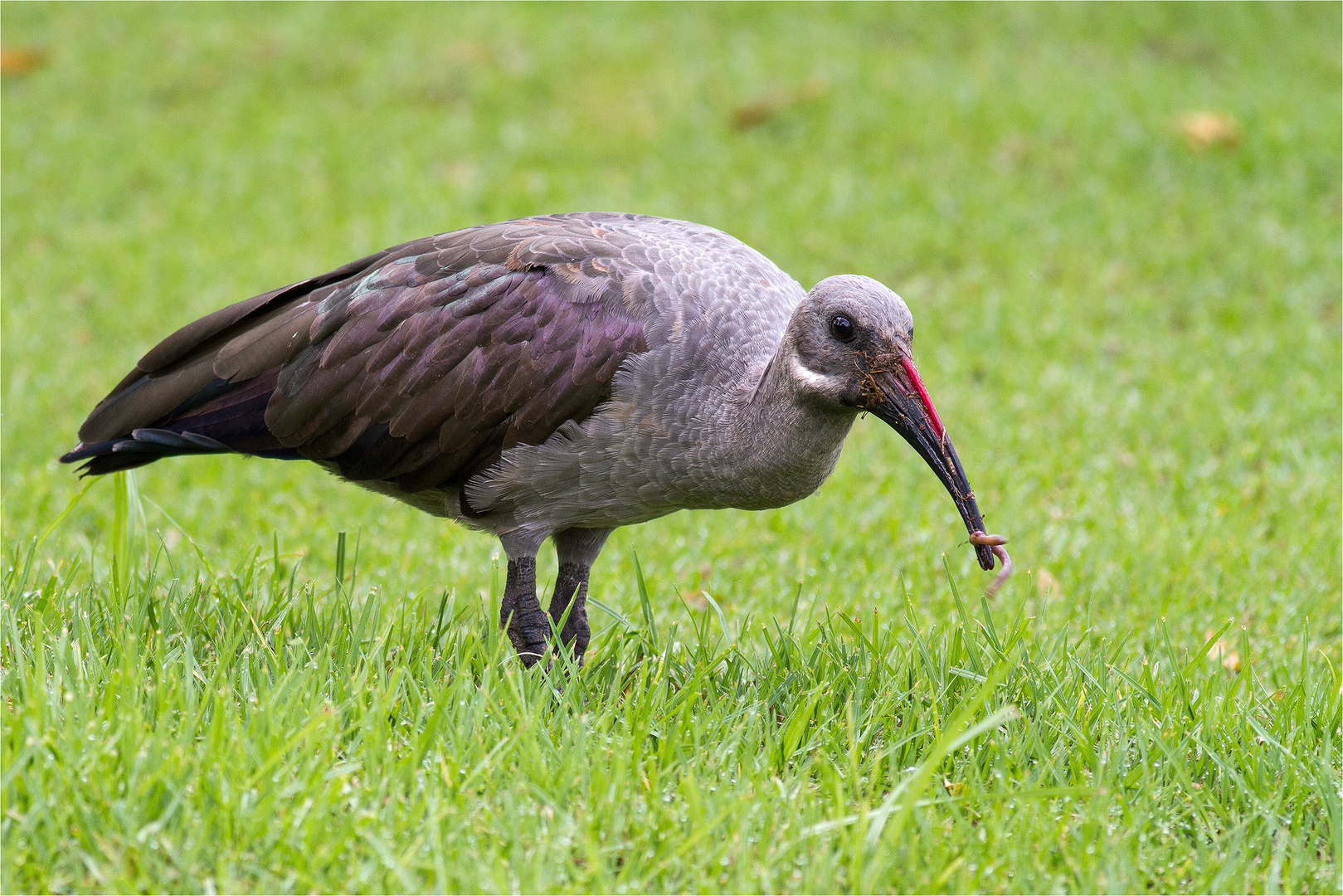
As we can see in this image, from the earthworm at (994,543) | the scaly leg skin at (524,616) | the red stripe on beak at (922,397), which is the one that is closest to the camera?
the earthworm at (994,543)

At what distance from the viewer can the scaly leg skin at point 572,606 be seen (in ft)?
14.1

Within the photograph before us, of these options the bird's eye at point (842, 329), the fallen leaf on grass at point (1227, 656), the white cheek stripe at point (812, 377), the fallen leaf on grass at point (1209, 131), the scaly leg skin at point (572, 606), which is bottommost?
the fallen leaf on grass at point (1227, 656)

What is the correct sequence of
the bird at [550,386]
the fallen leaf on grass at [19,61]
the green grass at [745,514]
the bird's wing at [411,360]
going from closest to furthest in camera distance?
the green grass at [745,514] → the bird at [550,386] → the bird's wing at [411,360] → the fallen leaf on grass at [19,61]

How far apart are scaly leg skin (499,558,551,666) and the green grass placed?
0.24 metres

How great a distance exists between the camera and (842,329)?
3.69m

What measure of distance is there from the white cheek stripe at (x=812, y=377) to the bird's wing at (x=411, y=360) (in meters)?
0.50

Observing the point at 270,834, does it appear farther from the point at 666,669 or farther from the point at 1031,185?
the point at 1031,185

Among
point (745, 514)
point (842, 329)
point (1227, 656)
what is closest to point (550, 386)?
point (842, 329)

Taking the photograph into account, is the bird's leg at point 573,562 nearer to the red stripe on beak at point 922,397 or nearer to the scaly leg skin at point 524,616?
the scaly leg skin at point 524,616

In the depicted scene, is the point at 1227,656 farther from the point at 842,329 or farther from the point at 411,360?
the point at 411,360

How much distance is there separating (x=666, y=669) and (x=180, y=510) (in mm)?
3144

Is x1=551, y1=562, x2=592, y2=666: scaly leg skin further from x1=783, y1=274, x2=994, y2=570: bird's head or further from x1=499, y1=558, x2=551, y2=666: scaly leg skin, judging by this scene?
x1=783, y1=274, x2=994, y2=570: bird's head

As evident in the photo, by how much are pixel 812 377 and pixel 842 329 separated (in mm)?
160

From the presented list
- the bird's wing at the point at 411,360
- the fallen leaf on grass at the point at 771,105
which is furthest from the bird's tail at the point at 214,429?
the fallen leaf on grass at the point at 771,105
